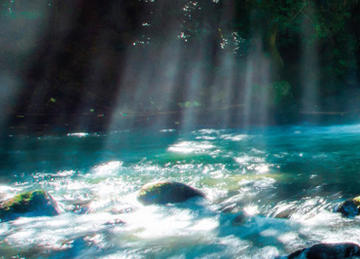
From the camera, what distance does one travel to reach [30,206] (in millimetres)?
4164

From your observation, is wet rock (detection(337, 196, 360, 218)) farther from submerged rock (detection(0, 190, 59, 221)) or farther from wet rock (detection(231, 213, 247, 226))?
submerged rock (detection(0, 190, 59, 221))

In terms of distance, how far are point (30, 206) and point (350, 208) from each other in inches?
151

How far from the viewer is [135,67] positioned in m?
17.1

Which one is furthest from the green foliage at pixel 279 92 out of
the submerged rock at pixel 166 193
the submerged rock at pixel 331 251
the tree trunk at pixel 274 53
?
the submerged rock at pixel 331 251

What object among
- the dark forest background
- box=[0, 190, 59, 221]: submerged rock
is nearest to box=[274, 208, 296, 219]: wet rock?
box=[0, 190, 59, 221]: submerged rock

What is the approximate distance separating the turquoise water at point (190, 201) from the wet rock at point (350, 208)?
0.12 m

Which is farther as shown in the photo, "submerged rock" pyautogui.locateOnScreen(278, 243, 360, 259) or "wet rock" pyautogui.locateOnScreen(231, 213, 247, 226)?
"wet rock" pyautogui.locateOnScreen(231, 213, 247, 226)

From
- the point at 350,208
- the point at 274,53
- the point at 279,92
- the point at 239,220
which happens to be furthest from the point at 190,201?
the point at 274,53

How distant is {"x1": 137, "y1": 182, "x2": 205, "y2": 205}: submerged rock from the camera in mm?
4430

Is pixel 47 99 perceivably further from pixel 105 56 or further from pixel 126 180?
pixel 126 180

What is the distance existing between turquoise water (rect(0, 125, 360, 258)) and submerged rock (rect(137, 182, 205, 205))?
0.50ft

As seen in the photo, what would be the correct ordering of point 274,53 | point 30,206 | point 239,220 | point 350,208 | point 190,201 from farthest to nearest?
point 274,53, point 190,201, point 30,206, point 239,220, point 350,208

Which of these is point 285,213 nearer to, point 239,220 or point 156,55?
point 239,220

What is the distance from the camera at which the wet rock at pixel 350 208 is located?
355 centimetres
